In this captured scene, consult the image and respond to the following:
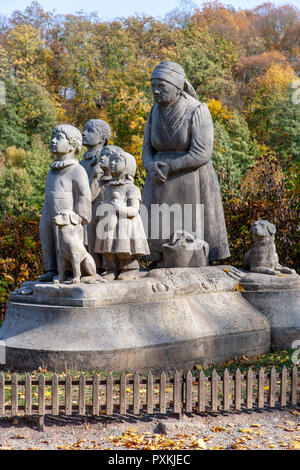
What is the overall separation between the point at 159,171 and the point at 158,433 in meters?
4.14

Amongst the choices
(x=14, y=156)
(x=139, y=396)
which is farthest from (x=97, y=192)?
(x=14, y=156)

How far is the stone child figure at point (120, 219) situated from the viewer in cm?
766

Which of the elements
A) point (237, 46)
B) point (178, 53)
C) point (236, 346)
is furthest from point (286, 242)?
point (237, 46)

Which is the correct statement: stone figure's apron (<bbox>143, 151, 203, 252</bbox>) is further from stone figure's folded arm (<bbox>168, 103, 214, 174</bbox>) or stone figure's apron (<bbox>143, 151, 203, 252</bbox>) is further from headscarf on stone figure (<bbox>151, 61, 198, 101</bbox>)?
headscarf on stone figure (<bbox>151, 61, 198, 101</bbox>)

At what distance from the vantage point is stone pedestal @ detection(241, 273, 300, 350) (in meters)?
8.66

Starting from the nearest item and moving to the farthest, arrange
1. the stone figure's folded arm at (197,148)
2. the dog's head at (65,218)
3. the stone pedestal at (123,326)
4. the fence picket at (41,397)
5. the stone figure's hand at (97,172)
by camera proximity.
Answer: the fence picket at (41,397) < the stone pedestal at (123,326) < the dog's head at (65,218) < the stone figure's hand at (97,172) < the stone figure's folded arm at (197,148)

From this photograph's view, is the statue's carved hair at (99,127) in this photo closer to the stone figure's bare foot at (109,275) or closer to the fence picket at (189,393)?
the stone figure's bare foot at (109,275)

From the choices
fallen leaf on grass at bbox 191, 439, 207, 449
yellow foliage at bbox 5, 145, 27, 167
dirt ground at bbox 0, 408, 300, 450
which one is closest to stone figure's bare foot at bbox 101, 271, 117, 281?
dirt ground at bbox 0, 408, 300, 450

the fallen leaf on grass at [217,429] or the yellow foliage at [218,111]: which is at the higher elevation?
the yellow foliage at [218,111]

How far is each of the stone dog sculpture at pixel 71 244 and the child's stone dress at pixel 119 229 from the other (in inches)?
15.2

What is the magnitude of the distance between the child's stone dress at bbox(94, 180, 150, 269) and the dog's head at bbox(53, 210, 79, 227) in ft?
1.74

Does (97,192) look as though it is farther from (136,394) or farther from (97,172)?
(136,394)

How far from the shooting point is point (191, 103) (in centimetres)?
900

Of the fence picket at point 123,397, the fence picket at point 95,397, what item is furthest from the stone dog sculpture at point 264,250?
the fence picket at point 95,397
